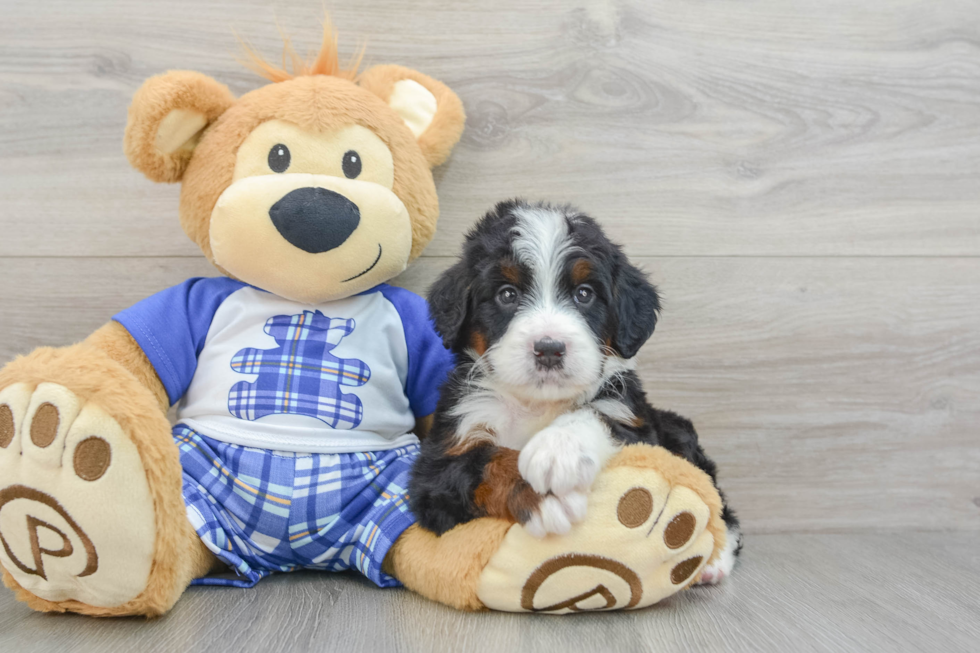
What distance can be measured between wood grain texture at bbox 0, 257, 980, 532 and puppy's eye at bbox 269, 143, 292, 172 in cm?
54

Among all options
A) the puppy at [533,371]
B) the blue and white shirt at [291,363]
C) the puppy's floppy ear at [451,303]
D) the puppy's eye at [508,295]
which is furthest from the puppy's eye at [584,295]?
the blue and white shirt at [291,363]

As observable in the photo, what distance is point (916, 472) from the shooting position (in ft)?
7.06

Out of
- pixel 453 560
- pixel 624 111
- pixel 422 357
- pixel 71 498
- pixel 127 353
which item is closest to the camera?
pixel 71 498

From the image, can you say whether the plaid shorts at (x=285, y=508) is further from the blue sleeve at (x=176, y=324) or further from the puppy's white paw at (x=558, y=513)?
the puppy's white paw at (x=558, y=513)

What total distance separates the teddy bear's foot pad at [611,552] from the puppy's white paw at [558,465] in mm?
67

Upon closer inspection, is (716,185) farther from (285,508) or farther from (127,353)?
(127,353)

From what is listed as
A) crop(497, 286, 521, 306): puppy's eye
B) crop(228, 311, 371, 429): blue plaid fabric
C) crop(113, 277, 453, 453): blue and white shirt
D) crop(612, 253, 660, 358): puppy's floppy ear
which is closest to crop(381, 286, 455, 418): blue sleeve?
crop(113, 277, 453, 453): blue and white shirt

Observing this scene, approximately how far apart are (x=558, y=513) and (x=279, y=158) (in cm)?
102

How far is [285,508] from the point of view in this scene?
1513mm

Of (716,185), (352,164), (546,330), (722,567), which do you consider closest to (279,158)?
(352,164)

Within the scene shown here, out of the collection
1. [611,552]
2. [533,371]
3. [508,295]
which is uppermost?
[508,295]

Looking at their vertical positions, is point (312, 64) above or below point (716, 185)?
above

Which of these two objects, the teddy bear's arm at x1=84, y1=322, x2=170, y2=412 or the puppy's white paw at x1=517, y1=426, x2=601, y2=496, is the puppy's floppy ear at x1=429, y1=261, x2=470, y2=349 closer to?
the puppy's white paw at x1=517, y1=426, x2=601, y2=496

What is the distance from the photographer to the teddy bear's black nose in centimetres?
152
